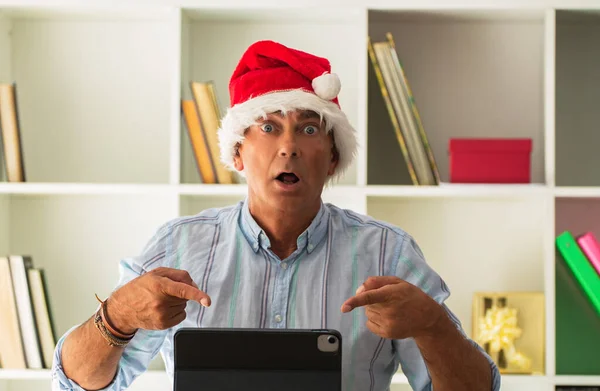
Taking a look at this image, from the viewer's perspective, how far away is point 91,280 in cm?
226

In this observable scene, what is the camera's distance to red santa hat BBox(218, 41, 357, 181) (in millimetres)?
1323

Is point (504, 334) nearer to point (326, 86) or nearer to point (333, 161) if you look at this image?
point (333, 161)

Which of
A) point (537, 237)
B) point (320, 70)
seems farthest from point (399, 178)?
point (320, 70)

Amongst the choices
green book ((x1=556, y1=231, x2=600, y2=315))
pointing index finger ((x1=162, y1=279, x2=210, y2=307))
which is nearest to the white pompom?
pointing index finger ((x1=162, y1=279, x2=210, y2=307))

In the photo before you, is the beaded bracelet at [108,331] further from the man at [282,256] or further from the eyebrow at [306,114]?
the eyebrow at [306,114]

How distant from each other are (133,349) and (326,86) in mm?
546

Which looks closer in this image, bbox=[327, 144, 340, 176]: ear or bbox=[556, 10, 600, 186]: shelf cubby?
bbox=[327, 144, 340, 176]: ear

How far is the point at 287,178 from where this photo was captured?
1.29 m

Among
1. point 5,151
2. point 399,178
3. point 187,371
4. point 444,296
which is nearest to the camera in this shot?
point 187,371

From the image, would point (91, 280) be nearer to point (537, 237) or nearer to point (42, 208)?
point (42, 208)

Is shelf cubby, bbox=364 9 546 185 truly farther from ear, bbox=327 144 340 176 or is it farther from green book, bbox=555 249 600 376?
ear, bbox=327 144 340 176

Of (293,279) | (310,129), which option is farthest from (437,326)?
(310,129)

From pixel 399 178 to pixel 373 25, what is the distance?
44cm

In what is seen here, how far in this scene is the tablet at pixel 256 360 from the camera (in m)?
0.94
